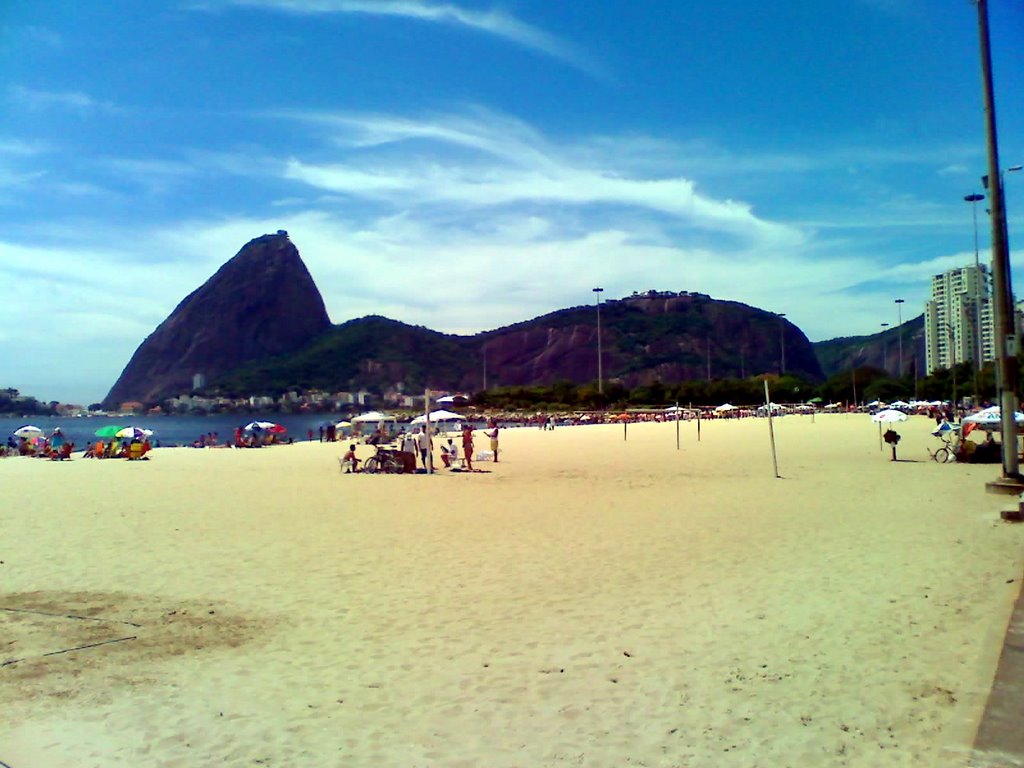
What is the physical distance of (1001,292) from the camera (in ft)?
38.4

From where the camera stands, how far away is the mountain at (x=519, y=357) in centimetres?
17438

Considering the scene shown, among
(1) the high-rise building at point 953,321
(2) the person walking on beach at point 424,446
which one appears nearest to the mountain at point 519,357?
(1) the high-rise building at point 953,321

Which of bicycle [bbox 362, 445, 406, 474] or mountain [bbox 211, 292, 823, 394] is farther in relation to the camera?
mountain [bbox 211, 292, 823, 394]

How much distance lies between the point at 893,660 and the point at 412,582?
4.01 meters

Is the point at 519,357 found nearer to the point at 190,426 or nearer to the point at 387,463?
the point at 190,426

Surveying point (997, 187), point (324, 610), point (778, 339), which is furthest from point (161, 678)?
point (778, 339)

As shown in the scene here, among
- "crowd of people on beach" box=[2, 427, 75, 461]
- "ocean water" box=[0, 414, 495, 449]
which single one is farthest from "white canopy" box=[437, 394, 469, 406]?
"ocean water" box=[0, 414, 495, 449]

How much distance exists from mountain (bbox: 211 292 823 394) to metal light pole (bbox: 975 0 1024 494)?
507 feet

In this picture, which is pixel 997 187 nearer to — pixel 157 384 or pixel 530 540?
pixel 530 540

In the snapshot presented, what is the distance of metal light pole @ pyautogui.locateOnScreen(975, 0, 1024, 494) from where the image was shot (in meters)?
11.6

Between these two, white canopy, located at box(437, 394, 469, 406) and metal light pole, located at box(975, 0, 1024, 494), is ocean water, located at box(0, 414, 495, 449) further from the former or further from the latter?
metal light pole, located at box(975, 0, 1024, 494)

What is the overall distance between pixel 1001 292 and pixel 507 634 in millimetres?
9820

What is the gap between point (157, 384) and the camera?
19200 cm

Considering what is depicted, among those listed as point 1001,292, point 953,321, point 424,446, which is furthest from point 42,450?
point 953,321
